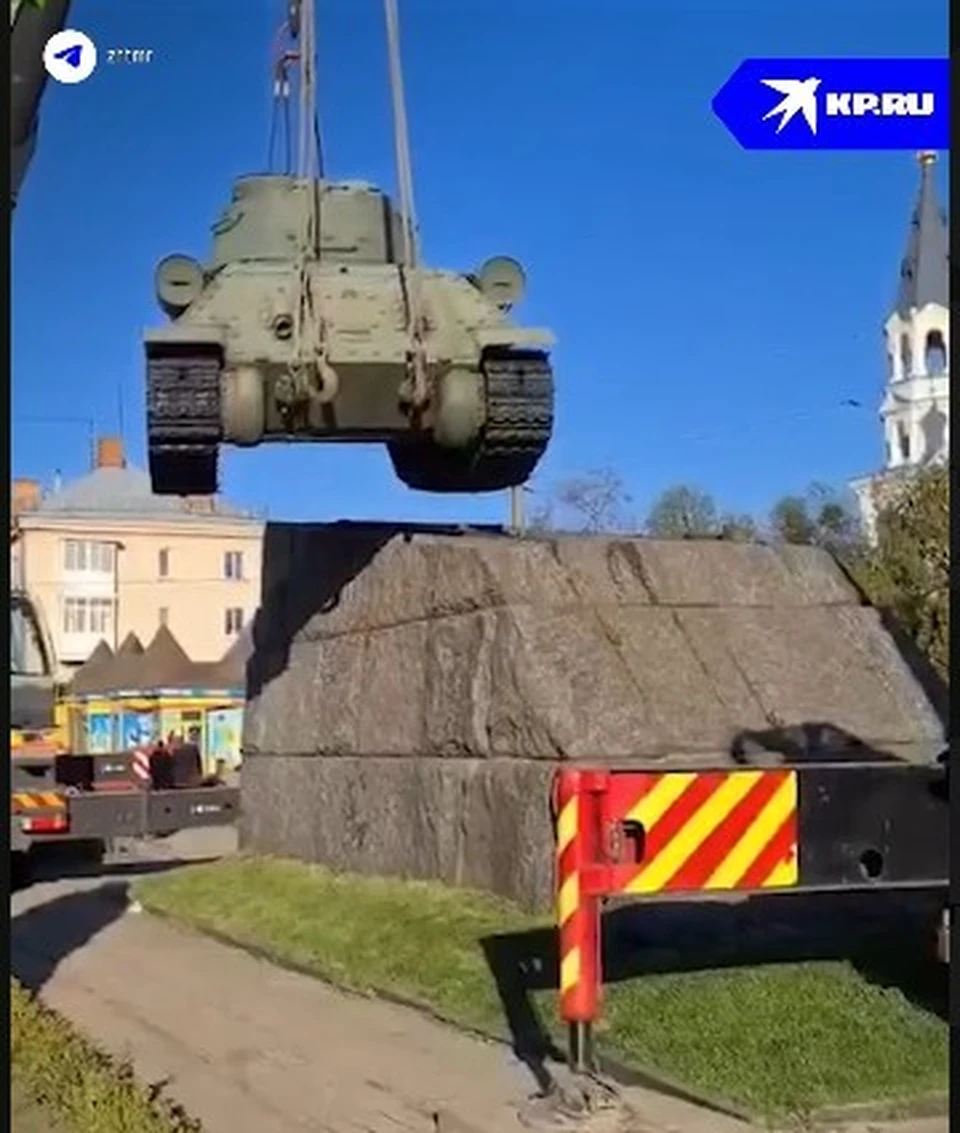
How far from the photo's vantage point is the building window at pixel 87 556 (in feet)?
79.0

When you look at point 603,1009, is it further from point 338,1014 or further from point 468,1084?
point 338,1014

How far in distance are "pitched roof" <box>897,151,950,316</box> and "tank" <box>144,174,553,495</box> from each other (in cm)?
622

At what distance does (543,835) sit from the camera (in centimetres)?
831

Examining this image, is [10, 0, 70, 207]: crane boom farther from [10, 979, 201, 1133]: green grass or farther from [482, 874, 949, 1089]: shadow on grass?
[482, 874, 949, 1089]: shadow on grass

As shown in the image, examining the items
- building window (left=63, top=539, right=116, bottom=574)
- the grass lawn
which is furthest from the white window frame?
the grass lawn

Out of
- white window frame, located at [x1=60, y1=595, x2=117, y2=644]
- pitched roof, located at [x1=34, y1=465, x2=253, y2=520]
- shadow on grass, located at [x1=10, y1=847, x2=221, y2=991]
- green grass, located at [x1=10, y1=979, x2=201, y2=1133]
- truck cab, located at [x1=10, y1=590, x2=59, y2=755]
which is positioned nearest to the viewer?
green grass, located at [x1=10, y1=979, x2=201, y2=1133]

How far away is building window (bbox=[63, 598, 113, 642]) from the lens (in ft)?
105

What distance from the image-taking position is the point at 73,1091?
15.8 feet

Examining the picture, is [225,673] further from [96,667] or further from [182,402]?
[182,402]

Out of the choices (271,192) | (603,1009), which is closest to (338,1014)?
(603,1009)

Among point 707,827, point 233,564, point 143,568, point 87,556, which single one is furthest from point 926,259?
point 143,568

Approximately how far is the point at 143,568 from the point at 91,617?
1.39 meters

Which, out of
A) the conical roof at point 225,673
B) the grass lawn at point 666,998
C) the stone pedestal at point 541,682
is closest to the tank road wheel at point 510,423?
the stone pedestal at point 541,682

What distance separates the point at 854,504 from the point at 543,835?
64.8 feet
